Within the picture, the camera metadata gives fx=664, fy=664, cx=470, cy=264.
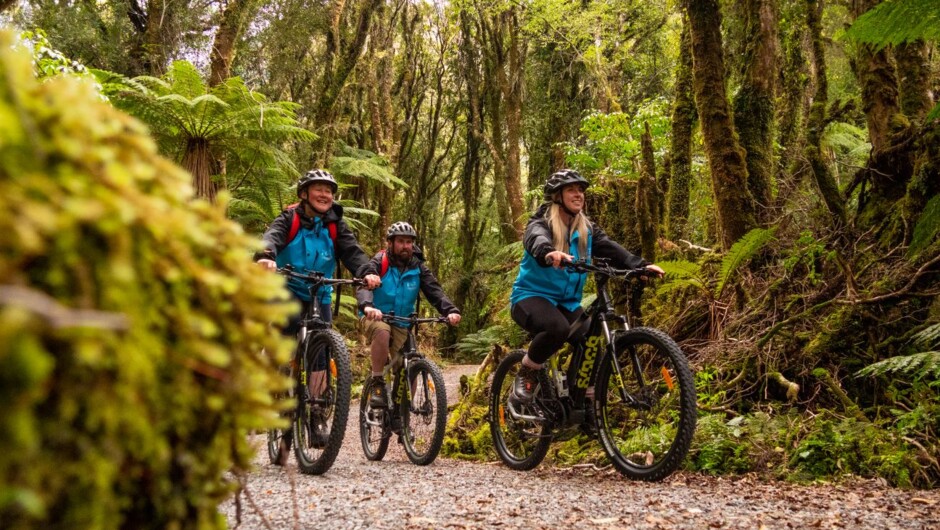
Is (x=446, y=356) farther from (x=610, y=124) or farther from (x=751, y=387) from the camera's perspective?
(x=751, y=387)

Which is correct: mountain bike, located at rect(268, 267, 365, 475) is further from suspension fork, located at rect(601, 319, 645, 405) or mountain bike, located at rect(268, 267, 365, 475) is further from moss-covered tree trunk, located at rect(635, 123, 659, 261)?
moss-covered tree trunk, located at rect(635, 123, 659, 261)

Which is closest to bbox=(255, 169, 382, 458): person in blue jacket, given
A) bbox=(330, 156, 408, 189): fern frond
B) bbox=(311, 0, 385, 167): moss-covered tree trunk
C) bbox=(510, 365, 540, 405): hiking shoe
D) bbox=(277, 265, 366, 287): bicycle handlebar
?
bbox=(277, 265, 366, 287): bicycle handlebar

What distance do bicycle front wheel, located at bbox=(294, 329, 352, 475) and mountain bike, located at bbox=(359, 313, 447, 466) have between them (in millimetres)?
→ 1063

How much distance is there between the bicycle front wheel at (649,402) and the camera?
446 centimetres

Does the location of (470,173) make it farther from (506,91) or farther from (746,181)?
(746,181)

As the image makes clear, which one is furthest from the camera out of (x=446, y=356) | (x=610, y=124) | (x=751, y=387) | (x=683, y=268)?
(x=446, y=356)

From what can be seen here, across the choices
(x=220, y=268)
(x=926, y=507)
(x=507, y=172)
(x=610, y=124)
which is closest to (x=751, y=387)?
(x=926, y=507)

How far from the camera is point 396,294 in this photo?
700 centimetres

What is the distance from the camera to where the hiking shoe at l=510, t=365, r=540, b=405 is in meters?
5.61

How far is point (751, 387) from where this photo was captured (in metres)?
5.88

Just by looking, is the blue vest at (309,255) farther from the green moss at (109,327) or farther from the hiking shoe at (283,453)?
the green moss at (109,327)

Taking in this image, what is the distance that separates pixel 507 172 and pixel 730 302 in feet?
50.7

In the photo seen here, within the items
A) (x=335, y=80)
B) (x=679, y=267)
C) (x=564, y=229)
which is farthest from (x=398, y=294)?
(x=335, y=80)

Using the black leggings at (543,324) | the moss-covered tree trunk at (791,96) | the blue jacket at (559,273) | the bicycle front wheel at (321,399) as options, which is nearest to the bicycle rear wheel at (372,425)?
the bicycle front wheel at (321,399)
